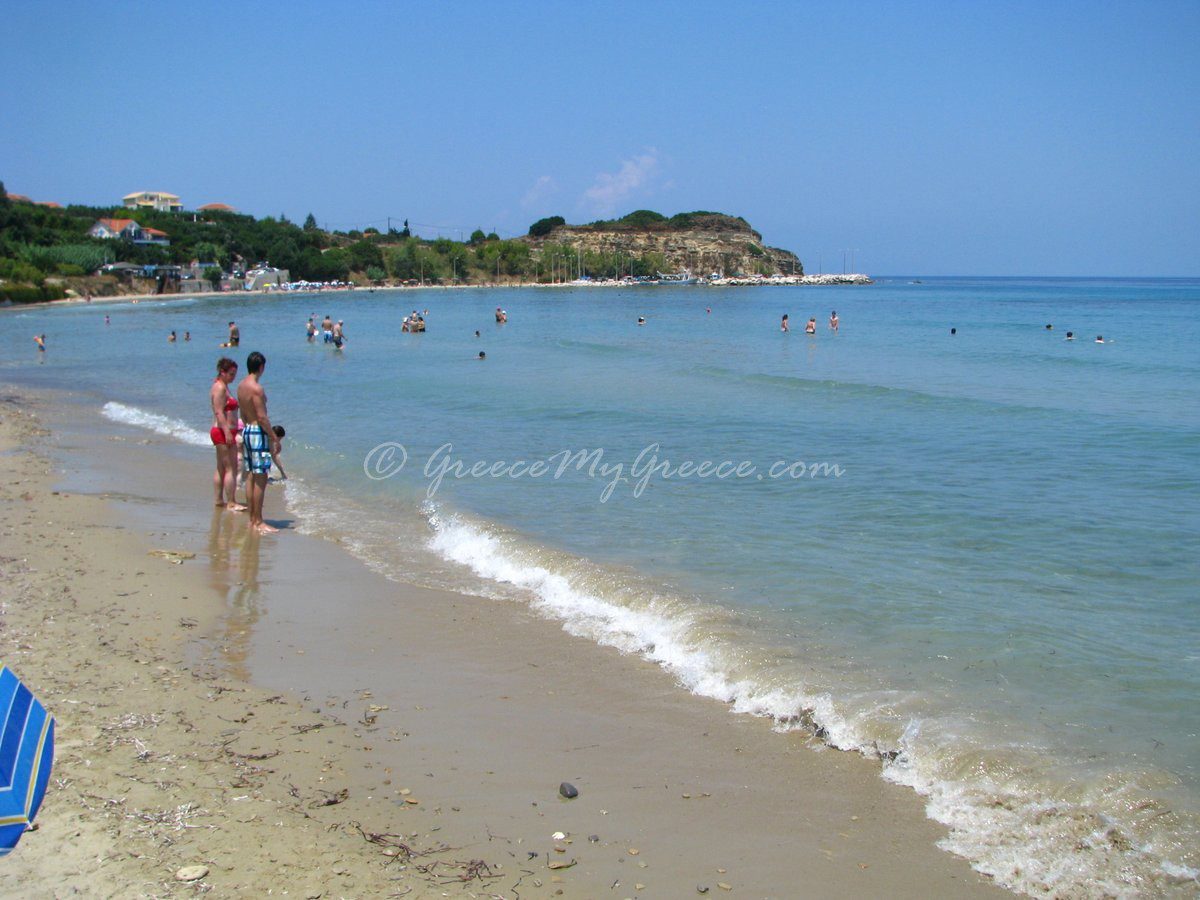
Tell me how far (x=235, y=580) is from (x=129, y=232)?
396 ft

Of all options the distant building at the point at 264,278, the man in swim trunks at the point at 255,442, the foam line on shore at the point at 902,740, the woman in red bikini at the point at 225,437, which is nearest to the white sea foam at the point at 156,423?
the woman in red bikini at the point at 225,437

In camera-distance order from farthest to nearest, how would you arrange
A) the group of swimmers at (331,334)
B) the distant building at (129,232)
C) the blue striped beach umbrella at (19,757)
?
the distant building at (129,232) < the group of swimmers at (331,334) < the blue striped beach umbrella at (19,757)

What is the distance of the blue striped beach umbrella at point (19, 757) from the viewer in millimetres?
2873

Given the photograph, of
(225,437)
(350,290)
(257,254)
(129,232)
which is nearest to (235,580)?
(225,437)

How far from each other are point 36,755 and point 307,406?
707 inches

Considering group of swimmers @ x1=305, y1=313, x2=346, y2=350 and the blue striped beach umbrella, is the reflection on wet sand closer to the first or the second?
the blue striped beach umbrella

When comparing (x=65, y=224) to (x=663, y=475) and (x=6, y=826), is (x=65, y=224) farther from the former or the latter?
(x=6, y=826)

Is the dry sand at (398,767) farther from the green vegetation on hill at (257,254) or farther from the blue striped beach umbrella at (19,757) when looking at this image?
the green vegetation on hill at (257,254)

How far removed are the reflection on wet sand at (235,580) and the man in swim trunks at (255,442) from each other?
0.96ft

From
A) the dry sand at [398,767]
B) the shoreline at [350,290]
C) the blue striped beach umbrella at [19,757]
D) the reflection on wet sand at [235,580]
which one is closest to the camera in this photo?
the blue striped beach umbrella at [19,757]

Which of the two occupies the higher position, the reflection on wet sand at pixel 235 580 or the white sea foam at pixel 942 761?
the reflection on wet sand at pixel 235 580

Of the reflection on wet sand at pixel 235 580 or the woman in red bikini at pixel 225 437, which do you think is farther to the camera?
the woman in red bikini at pixel 225 437

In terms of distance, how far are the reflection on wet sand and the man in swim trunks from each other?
0.29 meters

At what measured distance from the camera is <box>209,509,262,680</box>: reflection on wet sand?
6227 millimetres
